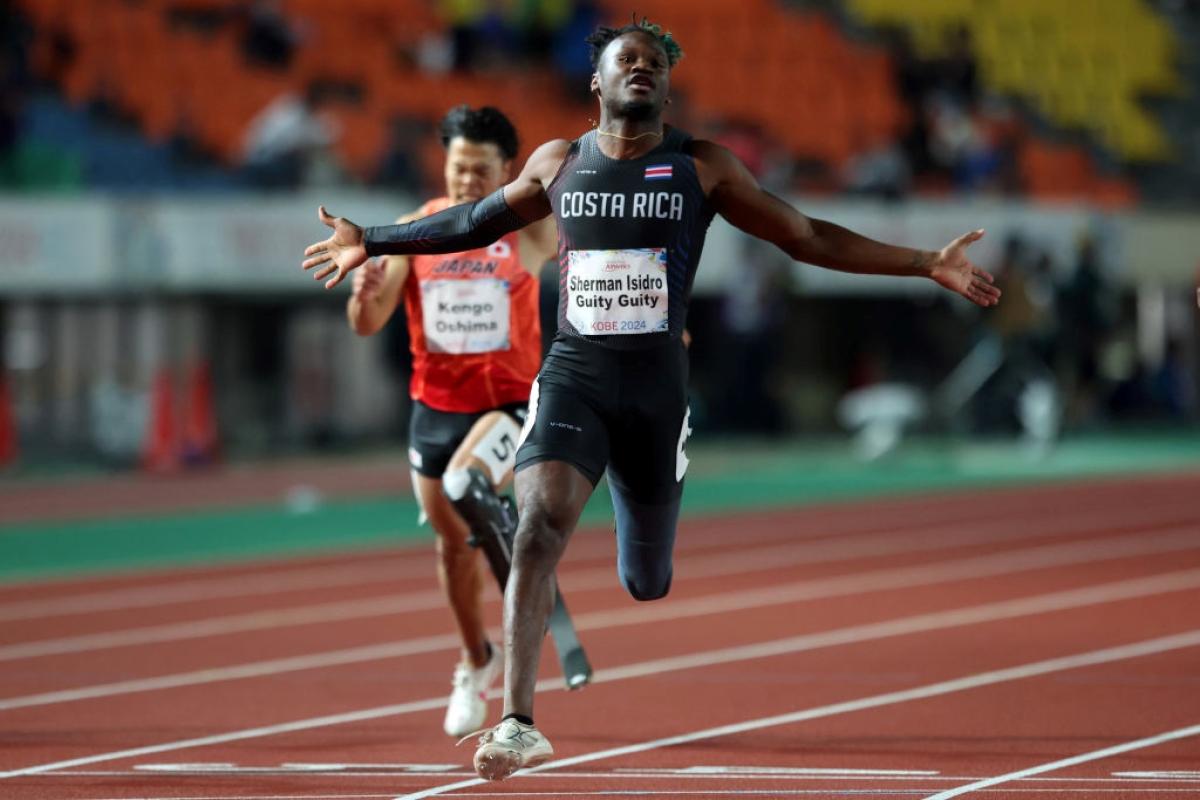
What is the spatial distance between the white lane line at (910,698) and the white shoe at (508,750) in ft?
2.34

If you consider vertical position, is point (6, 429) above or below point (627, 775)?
above

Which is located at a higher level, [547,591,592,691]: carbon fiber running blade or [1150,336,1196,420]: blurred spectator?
[1150,336,1196,420]: blurred spectator

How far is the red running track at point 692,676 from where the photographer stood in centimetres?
564

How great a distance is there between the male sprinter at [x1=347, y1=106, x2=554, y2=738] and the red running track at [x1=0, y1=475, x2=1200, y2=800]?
0.57 m

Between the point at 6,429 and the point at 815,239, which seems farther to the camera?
the point at 6,429

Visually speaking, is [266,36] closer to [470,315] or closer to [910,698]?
[470,315]

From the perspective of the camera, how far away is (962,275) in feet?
16.6

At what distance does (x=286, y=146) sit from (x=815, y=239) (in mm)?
14760

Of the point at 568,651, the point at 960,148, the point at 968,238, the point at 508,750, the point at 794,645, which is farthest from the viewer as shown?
the point at 960,148

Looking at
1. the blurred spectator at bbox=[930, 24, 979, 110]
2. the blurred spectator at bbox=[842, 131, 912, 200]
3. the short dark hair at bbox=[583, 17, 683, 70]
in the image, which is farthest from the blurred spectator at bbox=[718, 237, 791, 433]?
the short dark hair at bbox=[583, 17, 683, 70]

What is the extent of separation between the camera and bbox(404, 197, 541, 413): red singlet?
6695 millimetres

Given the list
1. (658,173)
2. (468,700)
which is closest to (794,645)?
(468,700)

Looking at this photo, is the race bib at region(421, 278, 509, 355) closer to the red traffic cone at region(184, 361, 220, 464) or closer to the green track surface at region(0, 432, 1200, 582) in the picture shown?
the green track surface at region(0, 432, 1200, 582)

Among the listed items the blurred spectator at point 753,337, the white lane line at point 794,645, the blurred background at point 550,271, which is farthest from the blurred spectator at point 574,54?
the white lane line at point 794,645
